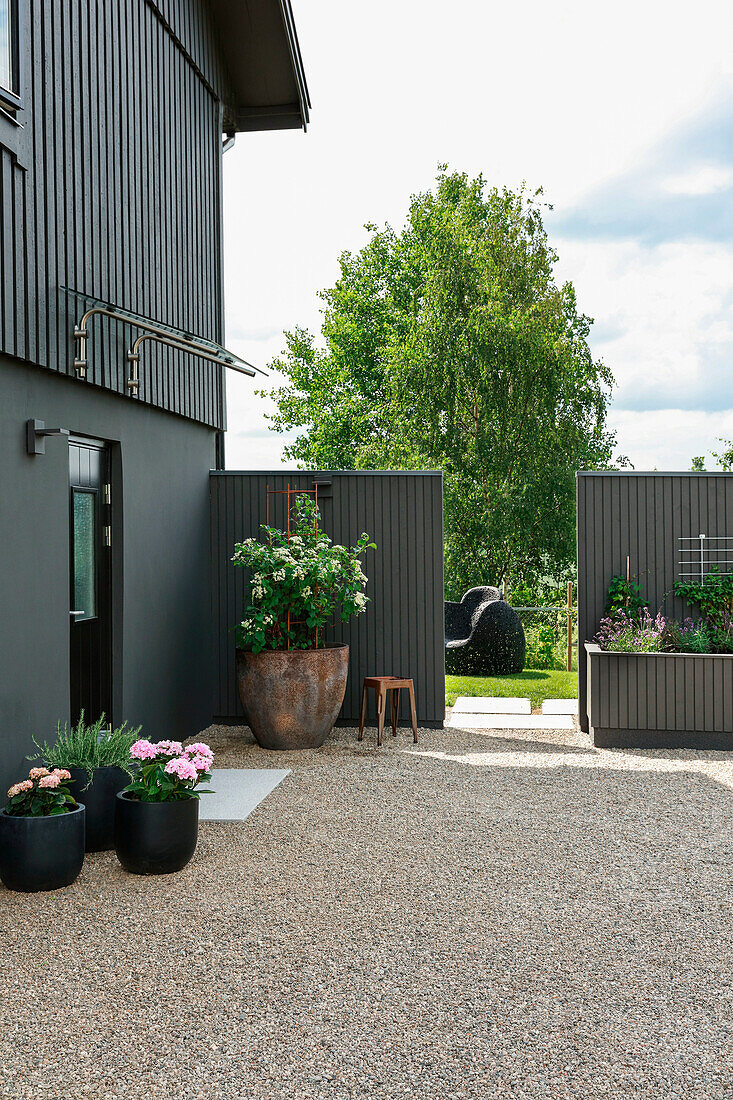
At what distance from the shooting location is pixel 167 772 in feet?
13.6

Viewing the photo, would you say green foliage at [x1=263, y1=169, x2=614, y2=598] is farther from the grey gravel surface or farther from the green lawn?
the grey gravel surface

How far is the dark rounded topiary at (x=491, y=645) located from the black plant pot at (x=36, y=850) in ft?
23.0

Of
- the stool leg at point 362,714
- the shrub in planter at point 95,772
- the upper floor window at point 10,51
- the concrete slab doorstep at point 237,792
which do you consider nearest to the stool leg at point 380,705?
the stool leg at point 362,714

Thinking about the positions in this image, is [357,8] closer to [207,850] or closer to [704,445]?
[207,850]

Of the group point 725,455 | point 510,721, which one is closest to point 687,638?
point 510,721

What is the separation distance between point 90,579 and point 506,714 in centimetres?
403

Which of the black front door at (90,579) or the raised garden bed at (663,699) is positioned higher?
the black front door at (90,579)

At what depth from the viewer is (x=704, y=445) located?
2508 centimetres

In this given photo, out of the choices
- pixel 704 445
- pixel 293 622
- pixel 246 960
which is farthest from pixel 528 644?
pixel 704 445

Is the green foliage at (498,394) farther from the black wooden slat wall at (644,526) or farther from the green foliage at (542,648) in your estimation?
the black wooden slat wall at (644,526)

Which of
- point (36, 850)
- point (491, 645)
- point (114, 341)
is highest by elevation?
point (114, 341)

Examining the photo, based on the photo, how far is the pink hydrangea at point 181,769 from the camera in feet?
13.6

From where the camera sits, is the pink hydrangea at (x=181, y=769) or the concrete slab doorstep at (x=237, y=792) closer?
the pink hydrangea at (x=181, y=769)

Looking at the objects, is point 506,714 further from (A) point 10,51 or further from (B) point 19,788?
(A) point 10,51
